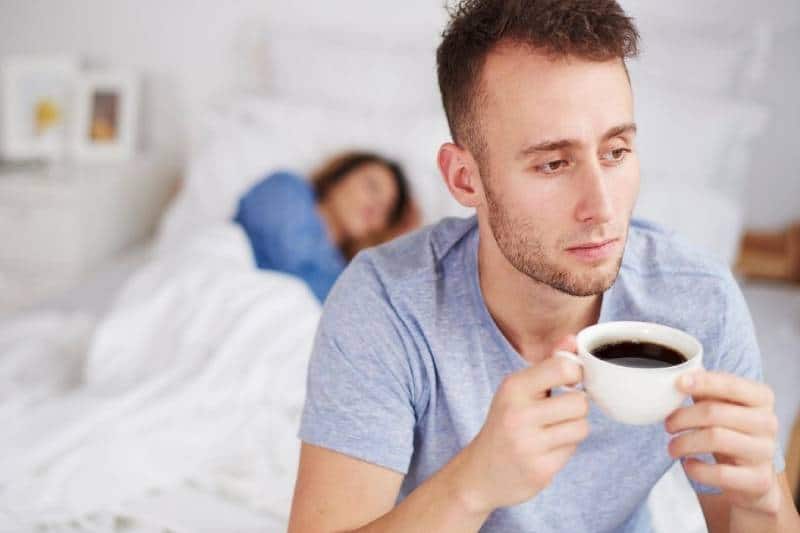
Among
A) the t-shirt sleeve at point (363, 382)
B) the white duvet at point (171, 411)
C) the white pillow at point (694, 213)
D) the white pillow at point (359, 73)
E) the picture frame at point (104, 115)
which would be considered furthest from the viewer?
the picture frame at point (104, 115)

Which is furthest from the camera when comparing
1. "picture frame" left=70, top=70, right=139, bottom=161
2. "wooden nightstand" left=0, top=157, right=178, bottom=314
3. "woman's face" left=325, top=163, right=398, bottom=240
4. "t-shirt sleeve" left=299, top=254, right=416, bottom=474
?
"picture frame" left=70, top=70, right=139, bottom=161

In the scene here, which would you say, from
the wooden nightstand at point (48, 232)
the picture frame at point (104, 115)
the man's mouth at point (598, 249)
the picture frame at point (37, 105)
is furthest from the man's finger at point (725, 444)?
the picture frame at point (37, 105)

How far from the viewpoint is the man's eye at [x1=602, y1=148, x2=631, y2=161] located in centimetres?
94

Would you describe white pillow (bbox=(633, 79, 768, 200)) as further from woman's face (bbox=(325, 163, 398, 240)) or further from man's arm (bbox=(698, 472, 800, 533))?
man's arm (bbox=(698, 472, 800, 533))

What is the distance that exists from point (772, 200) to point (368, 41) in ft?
4.30

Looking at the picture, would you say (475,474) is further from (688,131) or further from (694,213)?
(688,131)

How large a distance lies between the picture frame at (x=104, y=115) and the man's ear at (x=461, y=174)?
2.30 meters

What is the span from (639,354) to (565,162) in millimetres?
235

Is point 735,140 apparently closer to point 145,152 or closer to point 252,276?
point 252,276

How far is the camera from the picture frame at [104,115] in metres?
3.10

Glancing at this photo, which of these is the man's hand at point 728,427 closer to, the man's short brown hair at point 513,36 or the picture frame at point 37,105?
the man's short brown hair at point 513,36

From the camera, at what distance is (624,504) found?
1.07 metres

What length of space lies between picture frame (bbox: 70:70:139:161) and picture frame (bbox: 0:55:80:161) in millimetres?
74

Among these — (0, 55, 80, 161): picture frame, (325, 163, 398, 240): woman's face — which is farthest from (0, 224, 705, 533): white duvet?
(0, 55, 80, 161): picture frame
